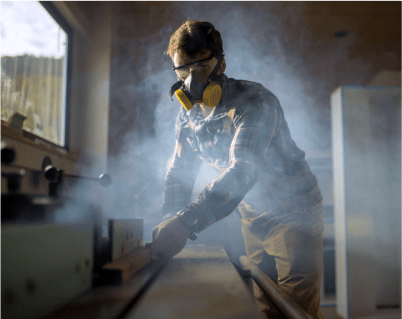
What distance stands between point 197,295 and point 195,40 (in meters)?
0.86

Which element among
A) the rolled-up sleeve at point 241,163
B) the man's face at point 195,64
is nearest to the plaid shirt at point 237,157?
the rolled-up sleeve at point 241,163

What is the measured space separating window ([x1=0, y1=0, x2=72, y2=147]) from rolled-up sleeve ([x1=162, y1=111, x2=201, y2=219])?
867mm

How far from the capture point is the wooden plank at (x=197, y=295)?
1.62ft

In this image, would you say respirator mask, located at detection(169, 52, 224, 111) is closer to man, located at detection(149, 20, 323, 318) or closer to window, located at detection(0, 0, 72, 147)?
man, located at detection(149, 20, 323, 318)

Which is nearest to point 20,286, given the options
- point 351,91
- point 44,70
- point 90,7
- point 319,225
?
point 319,225

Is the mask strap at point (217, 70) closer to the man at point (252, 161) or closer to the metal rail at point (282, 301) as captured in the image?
the man at point (252, 161)

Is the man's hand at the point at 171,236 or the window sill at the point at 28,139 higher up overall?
the window sill at the point at 28,139

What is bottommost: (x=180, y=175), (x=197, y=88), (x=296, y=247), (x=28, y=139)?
(x=296, y=247)

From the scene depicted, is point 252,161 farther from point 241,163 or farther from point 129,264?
point 129,264

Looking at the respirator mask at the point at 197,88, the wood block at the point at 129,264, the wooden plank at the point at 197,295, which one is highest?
the respirator mask at the point at 197,88

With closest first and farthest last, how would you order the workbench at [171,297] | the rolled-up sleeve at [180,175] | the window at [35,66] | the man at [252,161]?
the workbench at [171,297] → the man at [252,161] → the rolled-up sleeve at [180,175] → the window at [35,66]

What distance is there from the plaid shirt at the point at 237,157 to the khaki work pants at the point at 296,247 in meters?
0.06

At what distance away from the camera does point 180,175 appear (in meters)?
1.33

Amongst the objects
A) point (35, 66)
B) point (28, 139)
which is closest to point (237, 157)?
point (28, 139)
